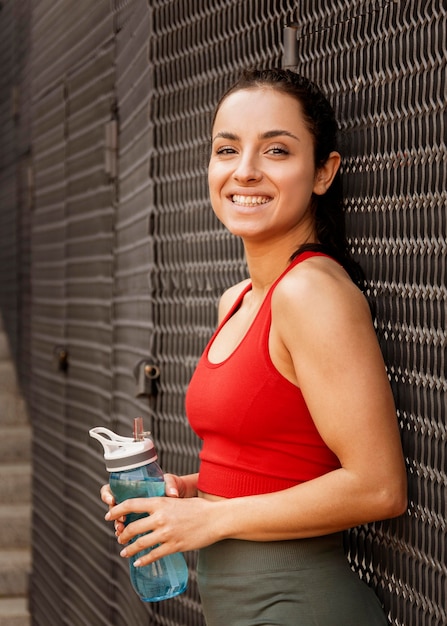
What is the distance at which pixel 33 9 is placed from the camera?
6738 millimetres

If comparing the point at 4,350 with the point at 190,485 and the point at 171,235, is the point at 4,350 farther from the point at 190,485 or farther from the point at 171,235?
the point at 190,485

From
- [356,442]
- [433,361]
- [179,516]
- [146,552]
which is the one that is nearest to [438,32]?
[433,361]

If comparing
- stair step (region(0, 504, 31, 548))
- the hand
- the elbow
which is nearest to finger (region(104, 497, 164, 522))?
the hand

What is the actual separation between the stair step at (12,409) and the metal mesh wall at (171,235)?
1.51m

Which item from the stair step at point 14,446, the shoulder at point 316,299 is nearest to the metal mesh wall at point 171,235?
the shoulder at point 316,299

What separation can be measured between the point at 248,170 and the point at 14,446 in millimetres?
5922

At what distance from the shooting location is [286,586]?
7.47ft

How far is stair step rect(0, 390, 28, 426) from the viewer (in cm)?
822

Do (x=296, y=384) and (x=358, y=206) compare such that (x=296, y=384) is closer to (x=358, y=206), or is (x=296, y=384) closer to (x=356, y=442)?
(x=356, y=442)

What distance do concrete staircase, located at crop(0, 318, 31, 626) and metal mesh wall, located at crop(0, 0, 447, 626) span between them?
0.49m

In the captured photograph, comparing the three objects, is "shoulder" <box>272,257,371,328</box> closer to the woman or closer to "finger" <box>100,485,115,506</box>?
the woman

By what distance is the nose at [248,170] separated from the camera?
2426 millimetres

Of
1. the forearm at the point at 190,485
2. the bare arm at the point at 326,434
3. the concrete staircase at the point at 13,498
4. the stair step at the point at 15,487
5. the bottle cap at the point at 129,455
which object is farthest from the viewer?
the stair step at the point at 15,487

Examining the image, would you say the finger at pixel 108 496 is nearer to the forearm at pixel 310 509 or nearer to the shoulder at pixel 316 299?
the forearm at pixel 310 509
